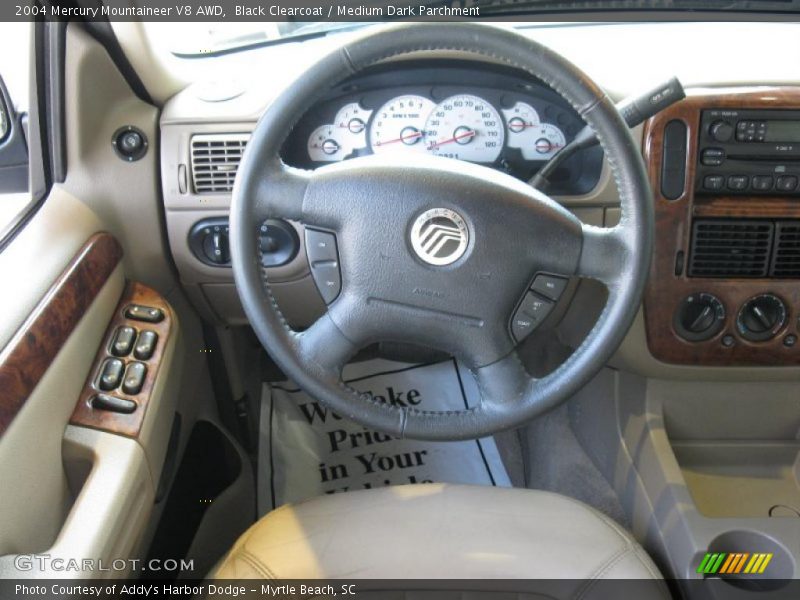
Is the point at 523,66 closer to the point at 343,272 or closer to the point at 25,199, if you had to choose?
the point at 343,272

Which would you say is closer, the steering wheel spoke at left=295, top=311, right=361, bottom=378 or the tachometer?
the steering wheel spoke at left=295, top=311, right=361, bottom=378

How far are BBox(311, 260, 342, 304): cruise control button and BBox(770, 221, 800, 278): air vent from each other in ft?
2.25

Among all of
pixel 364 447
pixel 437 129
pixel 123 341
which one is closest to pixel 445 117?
pixel 437 129

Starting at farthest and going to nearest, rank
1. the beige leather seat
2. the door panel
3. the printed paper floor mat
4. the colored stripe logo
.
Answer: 1. the printed paper floor mat
2. the colored stripe logo
3. the beige leather seat
4. the door panel

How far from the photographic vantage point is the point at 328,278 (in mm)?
889

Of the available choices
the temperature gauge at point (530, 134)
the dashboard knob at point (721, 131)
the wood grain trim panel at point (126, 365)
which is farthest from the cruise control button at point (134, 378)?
the dashboard knob at point (721, 131)

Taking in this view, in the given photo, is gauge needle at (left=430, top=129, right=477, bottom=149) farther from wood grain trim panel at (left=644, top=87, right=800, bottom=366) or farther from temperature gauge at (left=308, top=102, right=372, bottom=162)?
wood grain trim panel at (left=644, top=87, right=800, bottom=366)

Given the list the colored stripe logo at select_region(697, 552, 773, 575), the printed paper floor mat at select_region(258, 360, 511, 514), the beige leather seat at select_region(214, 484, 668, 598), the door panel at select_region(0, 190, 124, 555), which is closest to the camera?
the door panel at select_region(0, 190, 124, 555)

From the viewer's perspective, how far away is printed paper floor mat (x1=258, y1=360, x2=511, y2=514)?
152cm

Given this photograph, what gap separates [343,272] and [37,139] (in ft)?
1.81

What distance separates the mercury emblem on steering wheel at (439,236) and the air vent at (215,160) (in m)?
0.42

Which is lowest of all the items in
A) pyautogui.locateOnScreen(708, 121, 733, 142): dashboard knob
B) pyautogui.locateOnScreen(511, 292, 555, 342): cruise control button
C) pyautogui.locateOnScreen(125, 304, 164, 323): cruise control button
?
pyautogui.locateOnScreen(125, 304, 164, 323): cruise control button

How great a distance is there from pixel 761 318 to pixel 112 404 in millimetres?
969

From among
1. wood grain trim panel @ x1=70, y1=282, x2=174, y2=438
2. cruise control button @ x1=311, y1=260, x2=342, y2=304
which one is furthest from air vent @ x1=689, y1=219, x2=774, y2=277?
wood grain trim panel @ x1=70, y1=282, x2=174, y2=438
